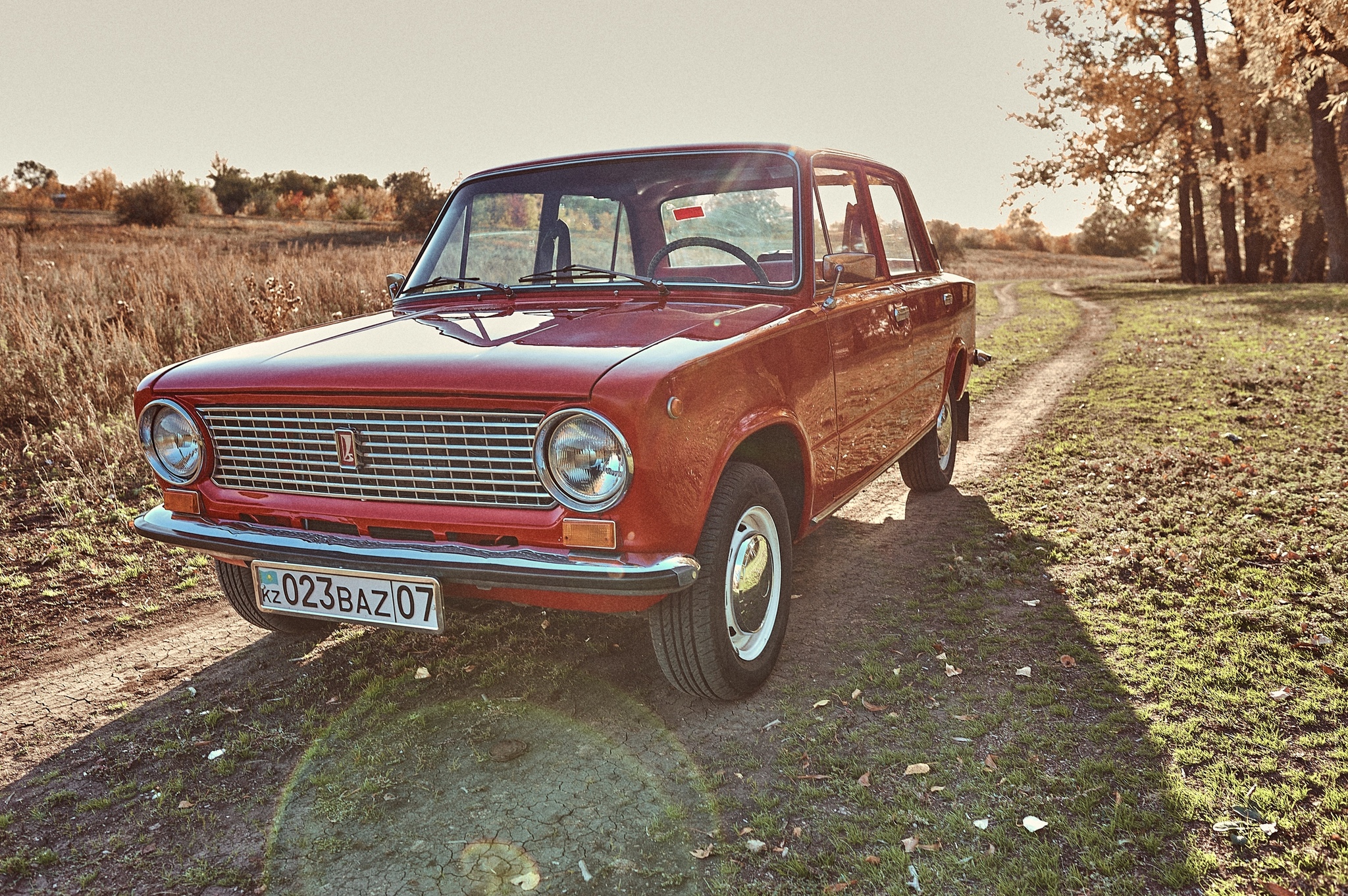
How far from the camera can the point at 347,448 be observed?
10.1 feet

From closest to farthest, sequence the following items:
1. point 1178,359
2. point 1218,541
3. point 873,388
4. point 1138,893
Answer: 1. point 1138,893
2. point 873,388
3. point 1218,541
4. point 1178,359

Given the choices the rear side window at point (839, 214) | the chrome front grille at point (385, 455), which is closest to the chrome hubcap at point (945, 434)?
the rear side window at point (839, 214)

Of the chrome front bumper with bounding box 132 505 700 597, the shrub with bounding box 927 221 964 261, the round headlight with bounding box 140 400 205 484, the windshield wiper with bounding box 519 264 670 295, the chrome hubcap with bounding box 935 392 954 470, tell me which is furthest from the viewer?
the shrub with bounding box 927 221 964 261

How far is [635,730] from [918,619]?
1.53 m

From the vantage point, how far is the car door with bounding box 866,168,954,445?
502cm

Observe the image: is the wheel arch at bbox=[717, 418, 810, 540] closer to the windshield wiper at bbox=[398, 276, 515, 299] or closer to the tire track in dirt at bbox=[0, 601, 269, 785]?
the windshield wiper at bbox=[398, 276, 515, 299]

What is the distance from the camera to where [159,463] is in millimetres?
3508

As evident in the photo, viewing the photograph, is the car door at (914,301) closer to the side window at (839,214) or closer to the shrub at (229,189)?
the side window at (839,214)

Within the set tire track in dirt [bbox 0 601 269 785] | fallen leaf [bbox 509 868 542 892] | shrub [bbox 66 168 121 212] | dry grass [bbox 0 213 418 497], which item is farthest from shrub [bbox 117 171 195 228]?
fallen leaf [bbox 509 868 542 892]

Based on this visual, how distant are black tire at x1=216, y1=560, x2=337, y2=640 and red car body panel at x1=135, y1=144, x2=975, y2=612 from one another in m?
0.58

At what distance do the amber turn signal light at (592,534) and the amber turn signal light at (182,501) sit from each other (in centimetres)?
159

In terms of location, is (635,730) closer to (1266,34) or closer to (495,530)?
(495,530)

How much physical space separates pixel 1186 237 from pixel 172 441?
30.5m

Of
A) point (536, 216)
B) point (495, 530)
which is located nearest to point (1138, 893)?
point (495, 530)
